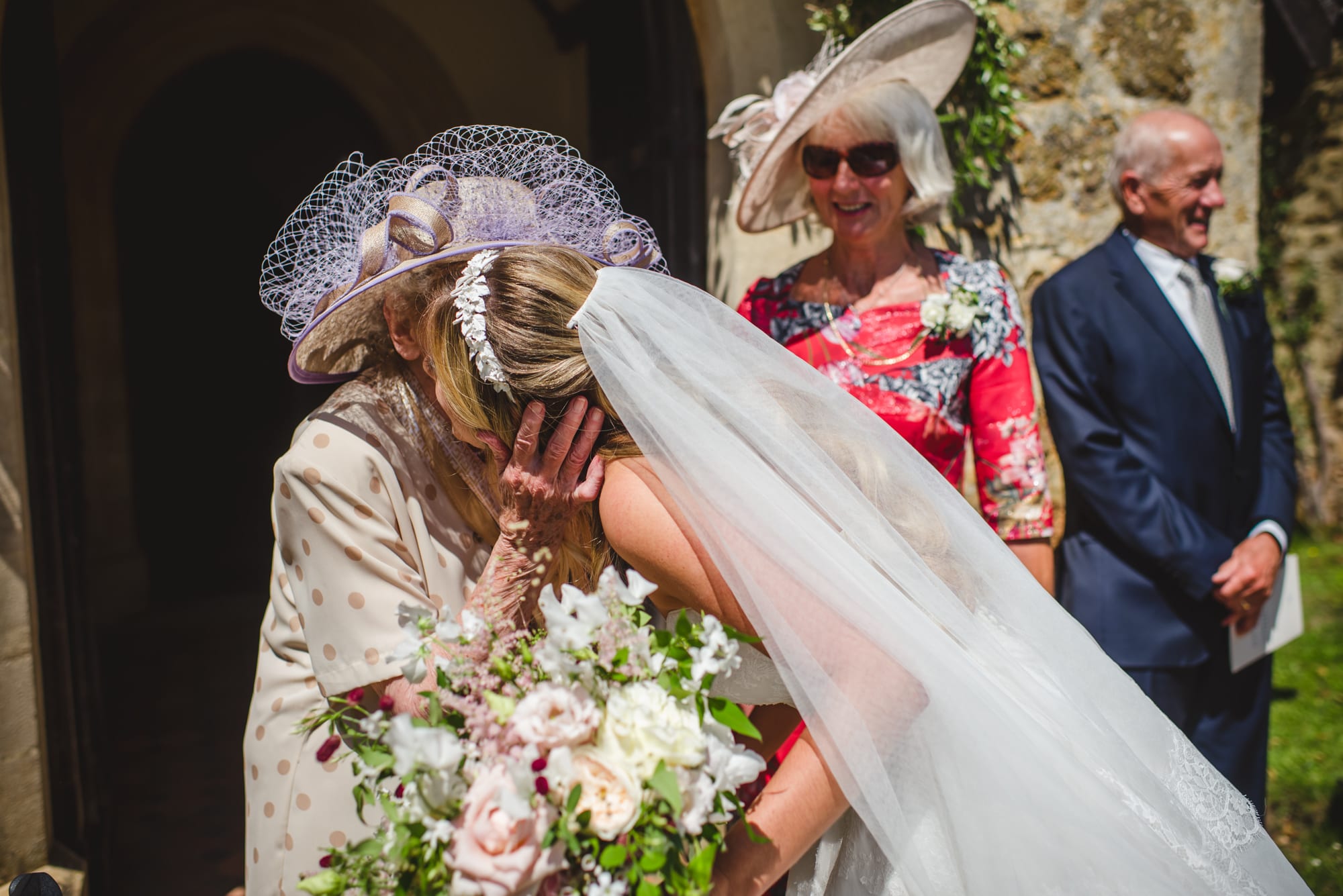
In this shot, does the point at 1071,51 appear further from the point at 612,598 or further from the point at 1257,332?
the point at 612,598

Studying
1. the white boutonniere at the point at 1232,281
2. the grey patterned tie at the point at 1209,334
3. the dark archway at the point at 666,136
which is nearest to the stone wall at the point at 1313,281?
the white boutonniere at the point at 1232,281

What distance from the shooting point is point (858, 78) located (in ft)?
7.92

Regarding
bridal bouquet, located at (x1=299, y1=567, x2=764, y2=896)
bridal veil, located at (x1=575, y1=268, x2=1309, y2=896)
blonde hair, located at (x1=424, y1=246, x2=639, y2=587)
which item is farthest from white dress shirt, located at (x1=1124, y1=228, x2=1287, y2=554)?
bridal bouquet, located at (x1=299, y1=567, x2=764, y2=896)

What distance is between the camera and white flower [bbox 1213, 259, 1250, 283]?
281cm

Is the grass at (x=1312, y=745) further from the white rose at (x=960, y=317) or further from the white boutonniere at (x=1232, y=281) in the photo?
the white rose at (x=960, y=317)

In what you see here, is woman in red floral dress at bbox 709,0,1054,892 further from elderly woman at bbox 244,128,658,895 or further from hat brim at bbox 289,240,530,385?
hat brim at bbox 289,240,530,385

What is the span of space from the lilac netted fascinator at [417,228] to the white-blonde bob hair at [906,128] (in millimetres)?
953

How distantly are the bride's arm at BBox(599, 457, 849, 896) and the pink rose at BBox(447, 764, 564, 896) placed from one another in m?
0.32

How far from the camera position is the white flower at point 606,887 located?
1.01m

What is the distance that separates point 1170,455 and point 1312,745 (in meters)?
2.48

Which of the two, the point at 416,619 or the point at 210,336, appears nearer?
the point at 416,619

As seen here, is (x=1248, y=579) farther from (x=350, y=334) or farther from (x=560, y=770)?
(x=350, y=334)

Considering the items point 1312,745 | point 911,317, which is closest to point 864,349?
point 911,317

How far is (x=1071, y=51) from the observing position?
3367mm
